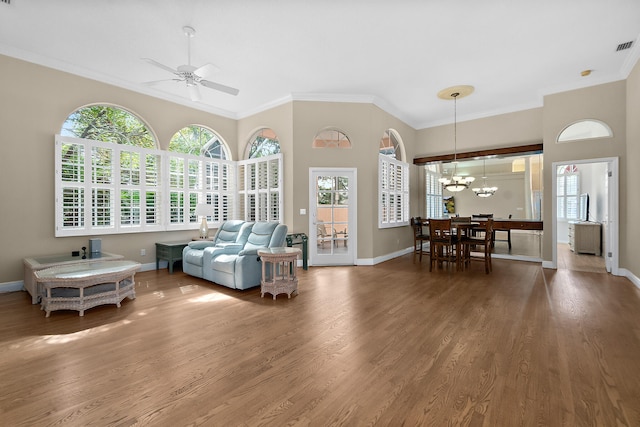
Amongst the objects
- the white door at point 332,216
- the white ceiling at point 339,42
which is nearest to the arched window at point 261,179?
the white door at point 332,216

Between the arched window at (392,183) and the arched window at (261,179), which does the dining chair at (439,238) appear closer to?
the arched window at (392,183)

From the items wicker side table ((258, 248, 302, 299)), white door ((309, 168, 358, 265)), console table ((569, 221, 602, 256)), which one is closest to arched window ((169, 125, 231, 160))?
white door ((309, 168, 358, 265))

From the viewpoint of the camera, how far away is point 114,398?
1854 millimetres

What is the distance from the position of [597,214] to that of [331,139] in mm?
7603

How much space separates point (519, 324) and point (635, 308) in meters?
1.71

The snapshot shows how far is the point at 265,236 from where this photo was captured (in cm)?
478

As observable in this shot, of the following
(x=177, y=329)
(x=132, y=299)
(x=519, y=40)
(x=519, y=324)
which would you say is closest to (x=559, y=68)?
(x=519, y=40)

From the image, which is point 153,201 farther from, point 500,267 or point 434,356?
point 500,267

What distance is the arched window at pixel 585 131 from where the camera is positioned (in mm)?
5199

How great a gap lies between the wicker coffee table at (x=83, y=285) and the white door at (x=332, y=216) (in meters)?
3.22

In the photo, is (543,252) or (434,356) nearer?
(434,356)

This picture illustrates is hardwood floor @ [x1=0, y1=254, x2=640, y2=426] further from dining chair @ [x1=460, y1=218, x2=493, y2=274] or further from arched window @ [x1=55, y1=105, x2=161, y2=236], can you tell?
arched window @ [x1=55, y1=105, x2=161, y2=236]

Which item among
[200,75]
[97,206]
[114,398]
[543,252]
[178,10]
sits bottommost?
[114,398]

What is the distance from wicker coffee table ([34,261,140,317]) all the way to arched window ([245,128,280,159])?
3700 mm
